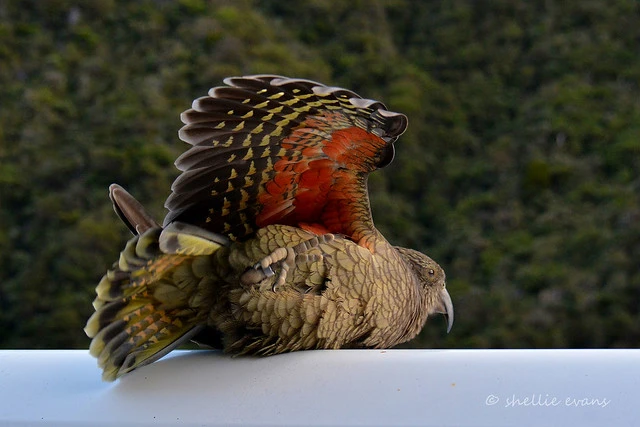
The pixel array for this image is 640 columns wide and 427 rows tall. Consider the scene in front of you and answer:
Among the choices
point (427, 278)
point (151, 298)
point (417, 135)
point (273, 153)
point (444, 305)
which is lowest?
point (417, 135)

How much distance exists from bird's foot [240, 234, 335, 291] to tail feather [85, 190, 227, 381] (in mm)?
160

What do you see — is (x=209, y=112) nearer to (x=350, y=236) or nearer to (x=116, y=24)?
(x=350, y=236)

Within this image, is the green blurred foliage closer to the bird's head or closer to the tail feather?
the bird's head

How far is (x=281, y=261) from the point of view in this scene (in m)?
2.73

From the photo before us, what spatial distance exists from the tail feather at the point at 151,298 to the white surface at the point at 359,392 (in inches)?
5.8

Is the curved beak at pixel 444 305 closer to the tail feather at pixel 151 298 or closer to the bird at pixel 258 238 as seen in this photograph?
the bird at pixel 258 238

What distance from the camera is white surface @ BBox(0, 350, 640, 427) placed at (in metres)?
1.78

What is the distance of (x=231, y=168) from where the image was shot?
2.66 m

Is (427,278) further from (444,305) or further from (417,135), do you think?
(417,135)

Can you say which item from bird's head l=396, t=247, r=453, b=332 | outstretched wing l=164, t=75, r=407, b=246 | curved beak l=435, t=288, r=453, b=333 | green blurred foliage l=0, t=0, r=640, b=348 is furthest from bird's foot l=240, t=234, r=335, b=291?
green blurred foliage l=0, t=0, r=640, b=348

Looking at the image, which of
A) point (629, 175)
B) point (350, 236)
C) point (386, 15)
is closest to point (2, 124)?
point (386, 15)

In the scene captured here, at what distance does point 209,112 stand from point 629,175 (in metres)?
8.13

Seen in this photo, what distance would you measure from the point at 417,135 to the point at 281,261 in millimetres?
8026

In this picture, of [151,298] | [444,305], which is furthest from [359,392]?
[444,305]
